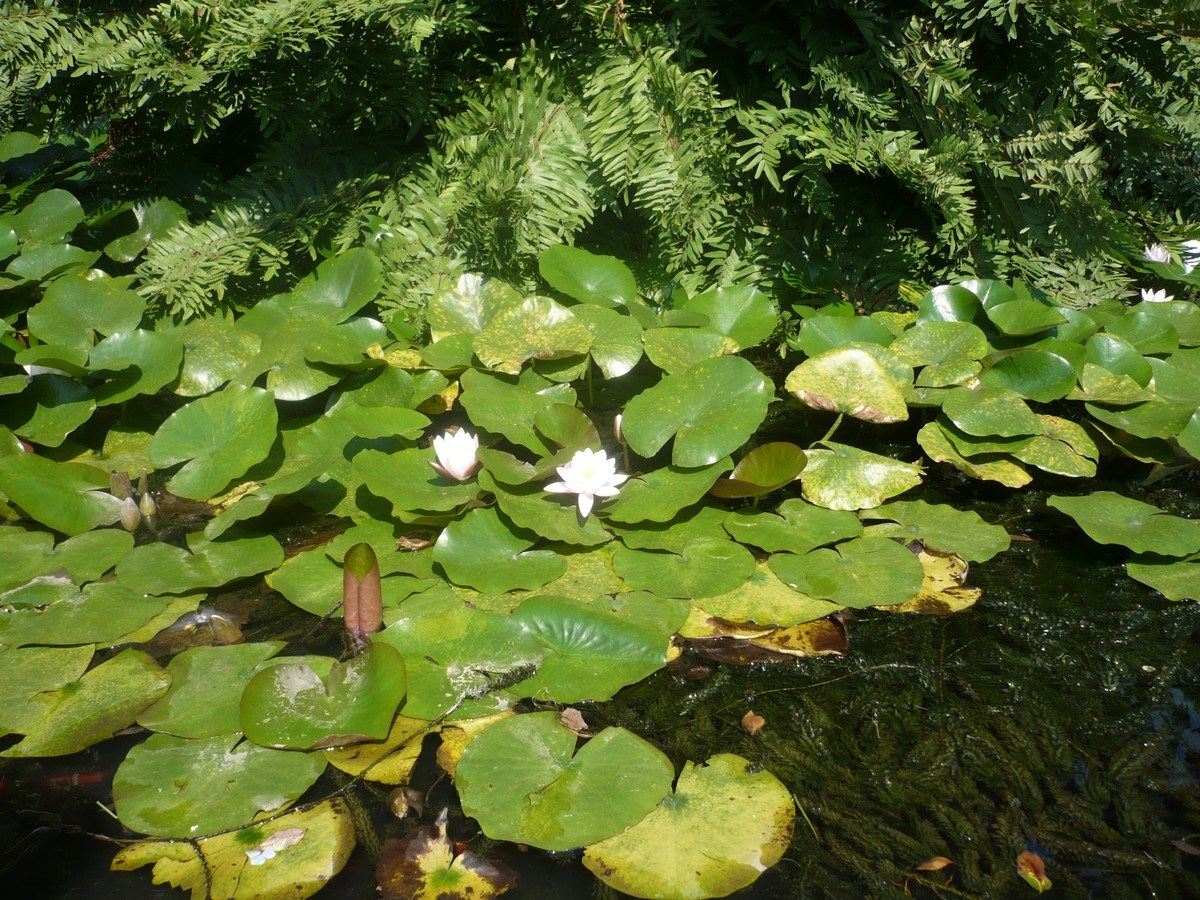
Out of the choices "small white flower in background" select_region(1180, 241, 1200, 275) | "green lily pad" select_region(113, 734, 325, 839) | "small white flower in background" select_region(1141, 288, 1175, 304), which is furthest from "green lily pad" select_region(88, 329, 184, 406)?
"small white flower in background" select_region(1180, 241, 1200, 275)

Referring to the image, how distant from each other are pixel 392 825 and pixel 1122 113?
1.98m

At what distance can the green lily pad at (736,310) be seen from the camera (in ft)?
6.09

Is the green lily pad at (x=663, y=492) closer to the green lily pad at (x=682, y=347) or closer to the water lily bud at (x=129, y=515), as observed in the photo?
A: the green lily pad at (x=682, y=347)

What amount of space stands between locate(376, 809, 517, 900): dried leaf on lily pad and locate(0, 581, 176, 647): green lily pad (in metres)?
0.64

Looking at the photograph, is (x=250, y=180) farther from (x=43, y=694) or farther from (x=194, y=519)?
(x=43, y=694)

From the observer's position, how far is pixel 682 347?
1.74 metres

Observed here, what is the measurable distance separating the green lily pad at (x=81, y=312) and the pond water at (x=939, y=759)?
1114 mm

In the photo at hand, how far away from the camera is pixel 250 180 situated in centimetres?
206

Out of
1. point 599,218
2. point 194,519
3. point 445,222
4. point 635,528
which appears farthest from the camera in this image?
point 599,218

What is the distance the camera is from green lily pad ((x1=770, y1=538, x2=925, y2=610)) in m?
1.34

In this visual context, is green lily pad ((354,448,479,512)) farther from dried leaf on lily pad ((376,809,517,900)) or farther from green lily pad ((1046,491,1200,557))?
green lily pad ((1046,491,1200,557))

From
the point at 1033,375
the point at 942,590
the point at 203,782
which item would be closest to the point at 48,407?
the point at 203,782

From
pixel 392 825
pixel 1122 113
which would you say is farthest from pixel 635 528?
pixel 1122 113

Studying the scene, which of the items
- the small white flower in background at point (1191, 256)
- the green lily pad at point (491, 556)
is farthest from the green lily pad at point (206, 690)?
the small white flower in background at point (1191, 256)
